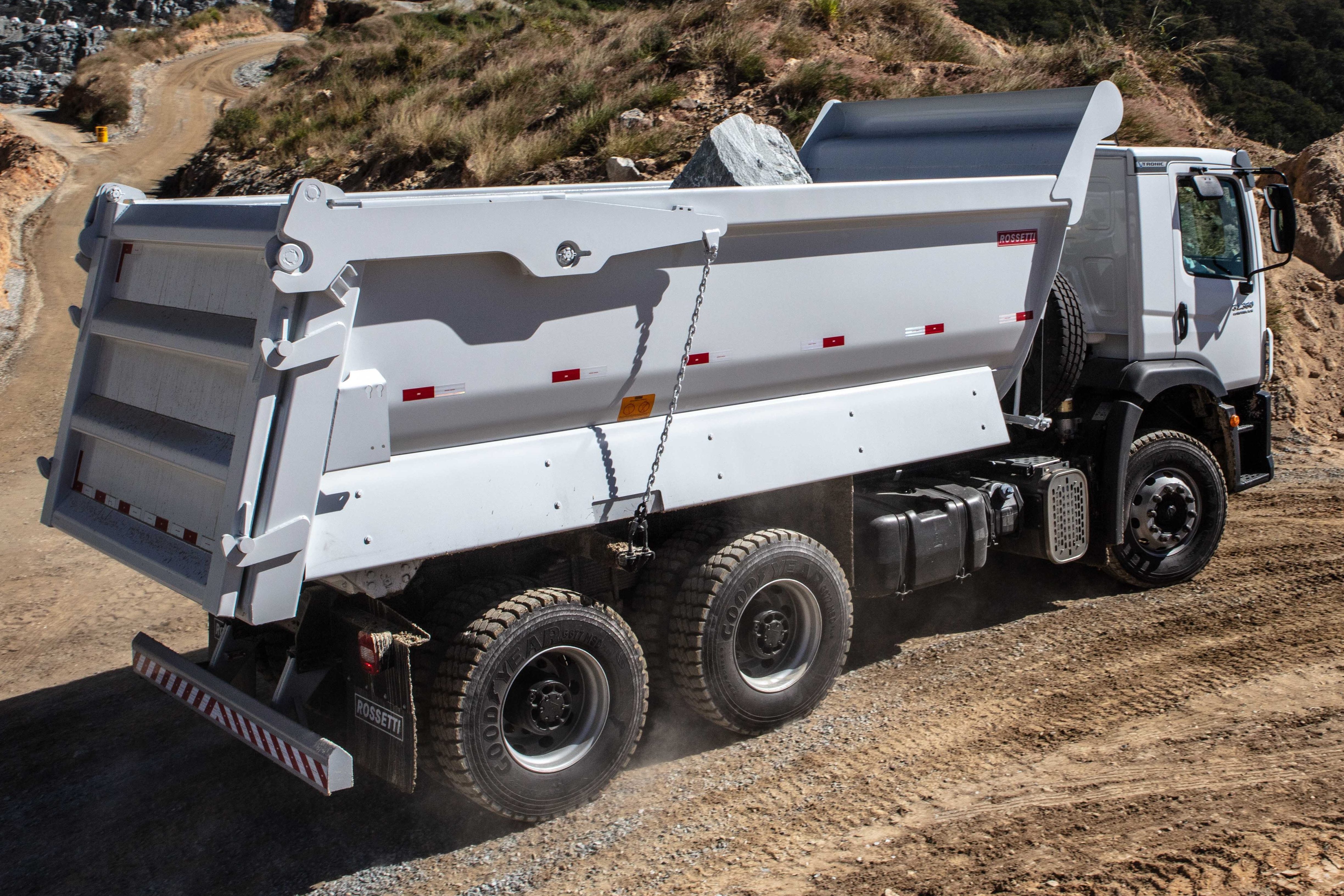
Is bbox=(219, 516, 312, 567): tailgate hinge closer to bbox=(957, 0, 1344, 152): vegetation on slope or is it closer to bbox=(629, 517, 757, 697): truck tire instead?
bbox=(629, 517, 757, 697): truck tire

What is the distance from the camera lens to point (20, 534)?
857 centimetres

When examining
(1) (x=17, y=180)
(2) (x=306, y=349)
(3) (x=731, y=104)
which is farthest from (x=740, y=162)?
(1) (x=17, y=180)

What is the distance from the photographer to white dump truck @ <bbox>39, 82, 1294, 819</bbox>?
3.81 m

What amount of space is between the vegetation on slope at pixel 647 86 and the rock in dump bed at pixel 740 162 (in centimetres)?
906

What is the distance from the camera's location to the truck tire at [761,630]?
485cm

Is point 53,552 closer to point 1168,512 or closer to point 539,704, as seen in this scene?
point 539,704

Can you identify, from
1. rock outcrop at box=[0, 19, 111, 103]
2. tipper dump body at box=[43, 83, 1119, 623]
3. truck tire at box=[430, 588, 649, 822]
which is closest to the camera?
tipper dump body at box=[43, 83, 1119, 623]

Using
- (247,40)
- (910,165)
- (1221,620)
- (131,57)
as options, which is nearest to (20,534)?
(910,165)

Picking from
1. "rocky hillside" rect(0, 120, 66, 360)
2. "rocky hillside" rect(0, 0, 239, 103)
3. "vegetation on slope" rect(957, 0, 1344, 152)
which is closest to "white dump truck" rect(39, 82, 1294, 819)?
"vegetation on slope" rect(957, 0, 1344, 152)

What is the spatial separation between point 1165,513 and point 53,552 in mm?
8158

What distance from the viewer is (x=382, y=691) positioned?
4.10 meters

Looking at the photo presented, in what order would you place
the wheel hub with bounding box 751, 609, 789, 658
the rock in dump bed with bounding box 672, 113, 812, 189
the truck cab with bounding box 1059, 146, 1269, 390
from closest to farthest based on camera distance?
1. the wheel hub with bounding box 751, 609, 789, 658
2. the rock in dump bed with bounding box 672, 113, 812, 189
3. the truck cab with bounding box 1059, 146, 1269, 390

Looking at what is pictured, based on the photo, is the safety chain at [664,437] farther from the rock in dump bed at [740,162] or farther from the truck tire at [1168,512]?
the truck tire at [1168,512]

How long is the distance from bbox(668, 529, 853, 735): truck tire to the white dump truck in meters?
0.02
